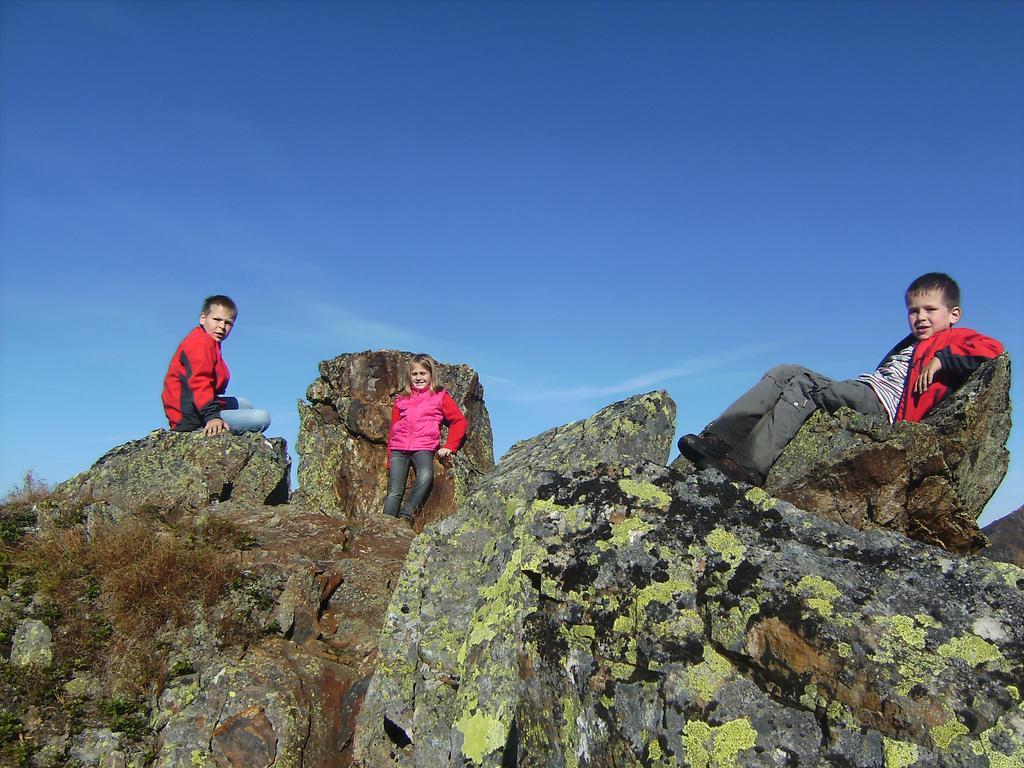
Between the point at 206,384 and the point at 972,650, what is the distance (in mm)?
12980

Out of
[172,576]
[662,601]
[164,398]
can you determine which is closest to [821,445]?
[662,601]

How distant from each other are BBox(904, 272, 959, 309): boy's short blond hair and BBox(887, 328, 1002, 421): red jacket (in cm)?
47

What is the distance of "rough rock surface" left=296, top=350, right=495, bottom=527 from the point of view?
1436 centimetres

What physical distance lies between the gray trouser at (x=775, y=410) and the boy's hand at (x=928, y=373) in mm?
625

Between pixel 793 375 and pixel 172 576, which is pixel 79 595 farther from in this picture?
pixel 793 375

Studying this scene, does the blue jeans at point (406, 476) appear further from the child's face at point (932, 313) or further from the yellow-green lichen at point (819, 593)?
the yellow-green lichen at point (819, 593)

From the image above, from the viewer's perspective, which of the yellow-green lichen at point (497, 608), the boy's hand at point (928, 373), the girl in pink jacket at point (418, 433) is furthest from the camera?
the girl in pink jacket at point (418, 433)

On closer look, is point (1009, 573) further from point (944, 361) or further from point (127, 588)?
point (127, 588)

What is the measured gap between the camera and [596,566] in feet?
14.8

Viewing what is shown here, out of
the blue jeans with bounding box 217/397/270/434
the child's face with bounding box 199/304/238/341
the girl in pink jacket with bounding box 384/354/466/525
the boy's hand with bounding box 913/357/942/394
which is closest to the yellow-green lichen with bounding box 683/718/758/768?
the boy's hand with bounding box 913/357/942/394

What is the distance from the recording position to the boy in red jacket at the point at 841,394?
30.5ft

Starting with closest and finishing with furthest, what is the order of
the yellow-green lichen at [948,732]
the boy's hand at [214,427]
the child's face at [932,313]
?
the yellow-green lichen at [948,732], the child's face at [932,313], the boy's hand at [214,427]

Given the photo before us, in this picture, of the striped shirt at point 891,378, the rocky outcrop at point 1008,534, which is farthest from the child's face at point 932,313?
the rocky outcrop at point 1008,534

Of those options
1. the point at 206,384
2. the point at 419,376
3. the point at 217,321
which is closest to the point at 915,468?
the point at 419,376
